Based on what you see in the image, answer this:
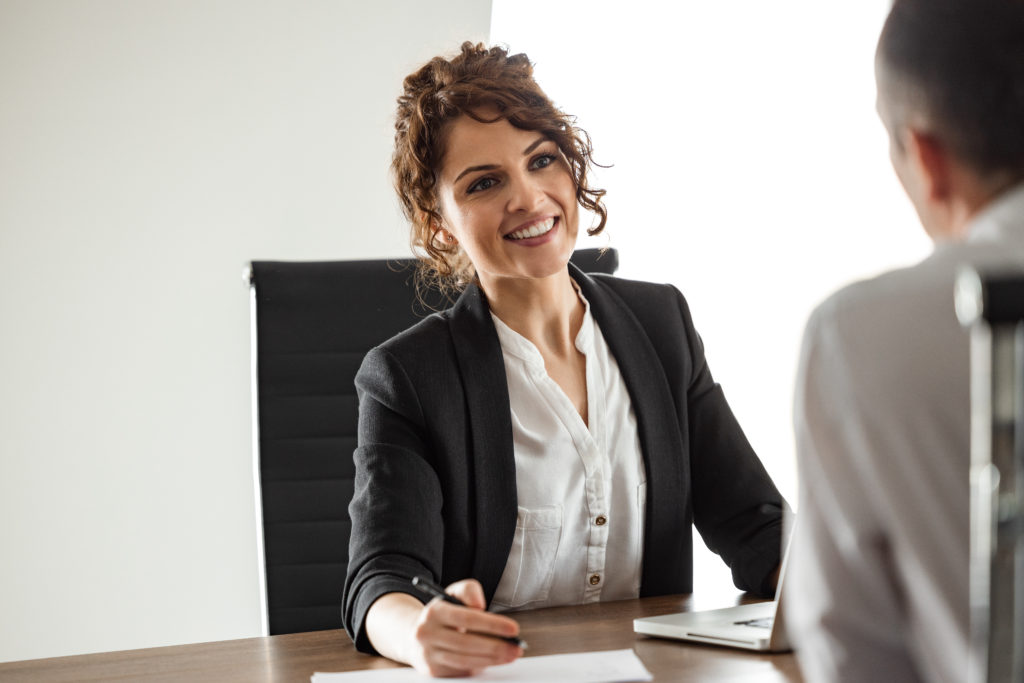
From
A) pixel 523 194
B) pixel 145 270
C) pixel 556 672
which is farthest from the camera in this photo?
pixel 145 270

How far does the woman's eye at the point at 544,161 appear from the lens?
1681 millimetres

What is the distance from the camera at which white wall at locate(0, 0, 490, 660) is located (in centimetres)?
314

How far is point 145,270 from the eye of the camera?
3.25 metres

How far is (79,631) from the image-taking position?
3.17 meters

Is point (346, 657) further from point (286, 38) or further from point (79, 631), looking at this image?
point (286, 38)

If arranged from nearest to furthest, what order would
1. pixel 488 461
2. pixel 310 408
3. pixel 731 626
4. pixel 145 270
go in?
1. pixel 731 626
2. pixel 488 461
3. pixel 310 408
4. pixel 145 270

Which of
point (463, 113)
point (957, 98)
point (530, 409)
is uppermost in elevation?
point (463, 113)

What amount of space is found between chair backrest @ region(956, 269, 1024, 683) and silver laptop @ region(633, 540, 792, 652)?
675 millimetres

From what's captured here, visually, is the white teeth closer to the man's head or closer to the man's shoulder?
the man's head

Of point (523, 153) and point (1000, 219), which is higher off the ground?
point (523, 153)

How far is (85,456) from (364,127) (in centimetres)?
139

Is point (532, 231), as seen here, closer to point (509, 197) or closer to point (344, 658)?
point (509, 197)

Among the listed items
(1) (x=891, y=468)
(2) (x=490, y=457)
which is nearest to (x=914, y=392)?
(1) (x=891, y=468)

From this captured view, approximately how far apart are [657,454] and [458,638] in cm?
62
